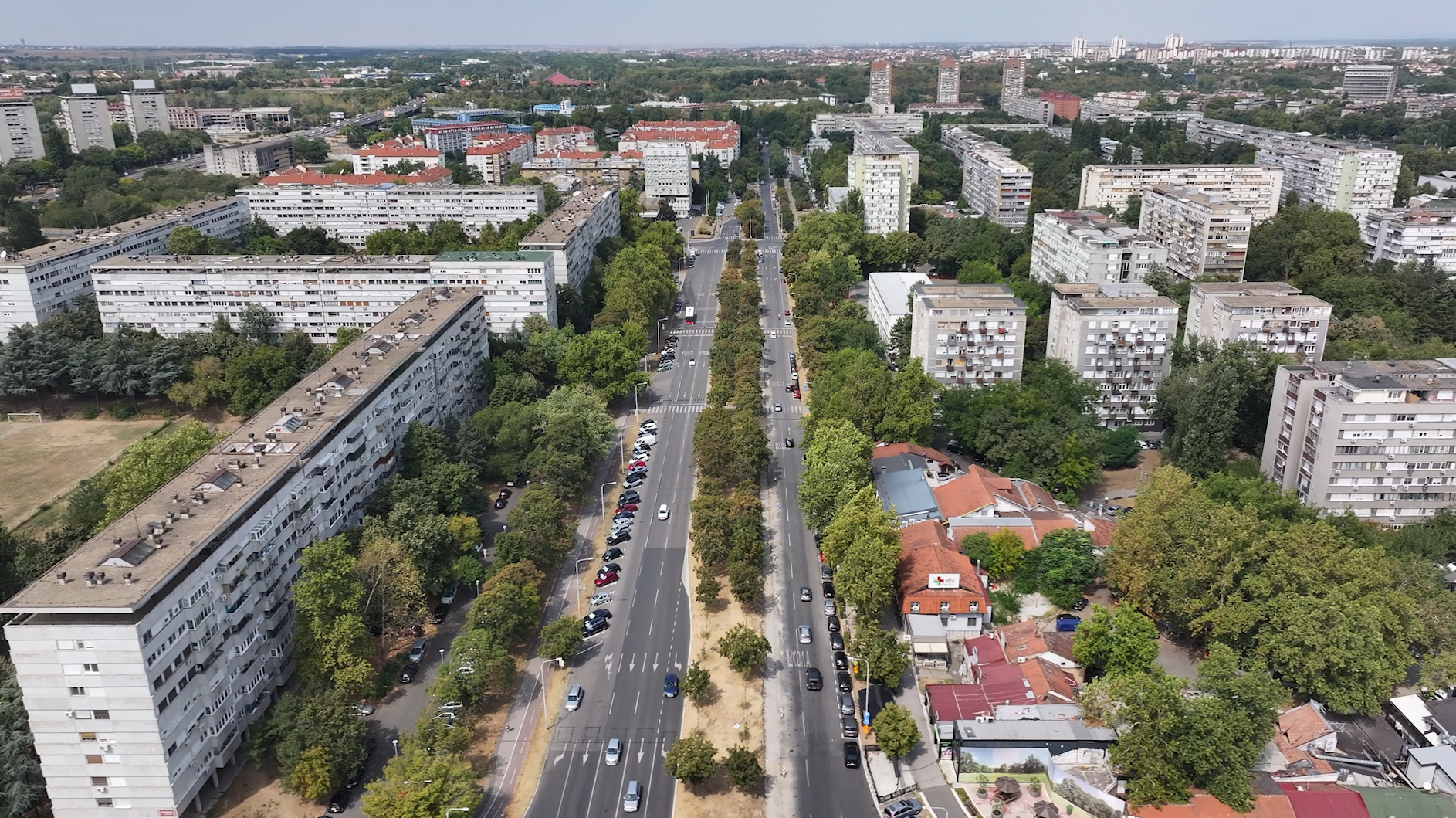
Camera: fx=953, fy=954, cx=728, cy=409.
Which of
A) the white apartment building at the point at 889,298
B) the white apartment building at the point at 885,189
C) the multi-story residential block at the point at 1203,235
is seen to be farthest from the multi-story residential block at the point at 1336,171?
the white apartment building at the point at 889,298

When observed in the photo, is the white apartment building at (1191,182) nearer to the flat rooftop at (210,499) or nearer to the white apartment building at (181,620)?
the flat rooftop at (210,499)

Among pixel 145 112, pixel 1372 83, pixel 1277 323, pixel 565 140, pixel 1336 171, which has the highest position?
pixel 1372 83

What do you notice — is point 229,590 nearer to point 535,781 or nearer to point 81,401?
point 535,781

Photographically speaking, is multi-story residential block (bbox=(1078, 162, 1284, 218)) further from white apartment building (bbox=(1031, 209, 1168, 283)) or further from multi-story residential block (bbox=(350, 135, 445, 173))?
multi-story residential block (bbox=(350, 135, 445, 173))

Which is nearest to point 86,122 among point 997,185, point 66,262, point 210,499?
point 66,262

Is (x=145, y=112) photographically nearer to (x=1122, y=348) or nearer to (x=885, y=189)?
(x=885, y=189)
